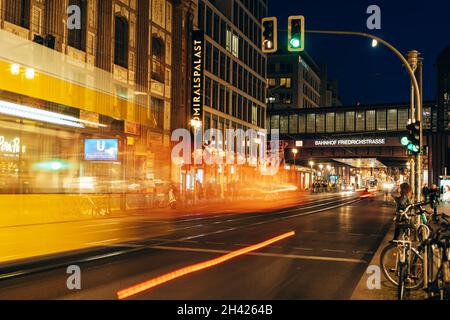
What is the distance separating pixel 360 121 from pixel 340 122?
317 centimetres

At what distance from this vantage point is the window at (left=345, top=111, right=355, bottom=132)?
2904 inches

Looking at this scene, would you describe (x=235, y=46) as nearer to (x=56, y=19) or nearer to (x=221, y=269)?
(x=56, y=19)

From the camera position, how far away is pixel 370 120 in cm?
7219

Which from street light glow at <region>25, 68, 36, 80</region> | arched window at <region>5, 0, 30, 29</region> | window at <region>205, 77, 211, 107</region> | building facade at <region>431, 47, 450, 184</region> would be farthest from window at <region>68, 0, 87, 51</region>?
building facade at <region>431, 47, 450, 184</region>

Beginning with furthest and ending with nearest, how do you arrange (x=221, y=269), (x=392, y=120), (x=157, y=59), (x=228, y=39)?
(x=392, y=120) < (x=228, y=39) < (x=157, y=59) < (x=221, y=269)

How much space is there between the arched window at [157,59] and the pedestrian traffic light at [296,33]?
26480 mm

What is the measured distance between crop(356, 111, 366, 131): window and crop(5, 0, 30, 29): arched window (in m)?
55.1

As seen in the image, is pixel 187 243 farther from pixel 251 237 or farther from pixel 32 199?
pixel 32 199

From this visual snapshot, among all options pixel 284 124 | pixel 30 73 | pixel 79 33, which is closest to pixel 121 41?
pixel 79 33

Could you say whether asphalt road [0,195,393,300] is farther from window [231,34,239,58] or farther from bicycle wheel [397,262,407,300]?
window [231,34,239,58]

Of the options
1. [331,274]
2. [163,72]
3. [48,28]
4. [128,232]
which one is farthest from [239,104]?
[331,274]

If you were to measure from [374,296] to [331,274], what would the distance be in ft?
8.01

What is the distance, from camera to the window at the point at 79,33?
31.1 metres

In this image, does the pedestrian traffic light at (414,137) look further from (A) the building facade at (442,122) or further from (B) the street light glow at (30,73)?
(A) the building facade at (442,122)
